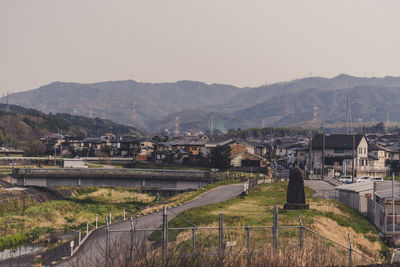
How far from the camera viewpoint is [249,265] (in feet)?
56.8

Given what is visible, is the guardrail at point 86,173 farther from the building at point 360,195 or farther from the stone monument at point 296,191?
the stone monument at point 296,191

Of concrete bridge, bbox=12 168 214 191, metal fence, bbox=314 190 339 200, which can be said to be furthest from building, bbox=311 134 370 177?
metal fence, bbox=314 190 339 200

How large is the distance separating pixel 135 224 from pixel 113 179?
5358 centimetres

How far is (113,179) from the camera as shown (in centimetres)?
8169

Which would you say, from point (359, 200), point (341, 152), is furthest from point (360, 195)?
point (341, 152)

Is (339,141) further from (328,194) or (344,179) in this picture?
(328,194)

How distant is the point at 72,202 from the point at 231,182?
24.4m

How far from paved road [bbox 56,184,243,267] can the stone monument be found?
1086 cm

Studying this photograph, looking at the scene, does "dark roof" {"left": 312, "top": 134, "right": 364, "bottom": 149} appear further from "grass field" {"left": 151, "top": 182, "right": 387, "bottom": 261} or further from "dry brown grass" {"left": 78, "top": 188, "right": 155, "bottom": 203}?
"grass field" {"left": 151, "top": 182, "right": 387, "bottom": 261}

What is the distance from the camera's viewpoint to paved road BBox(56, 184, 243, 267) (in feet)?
91.8

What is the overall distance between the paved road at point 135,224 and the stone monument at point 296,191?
10.9 meters

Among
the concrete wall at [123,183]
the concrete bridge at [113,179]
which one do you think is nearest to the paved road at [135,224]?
the concrete bridge at [113,179]

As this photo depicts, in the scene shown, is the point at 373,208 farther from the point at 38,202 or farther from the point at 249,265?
the point at 38,202

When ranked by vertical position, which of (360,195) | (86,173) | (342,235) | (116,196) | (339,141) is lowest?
(116,196)
